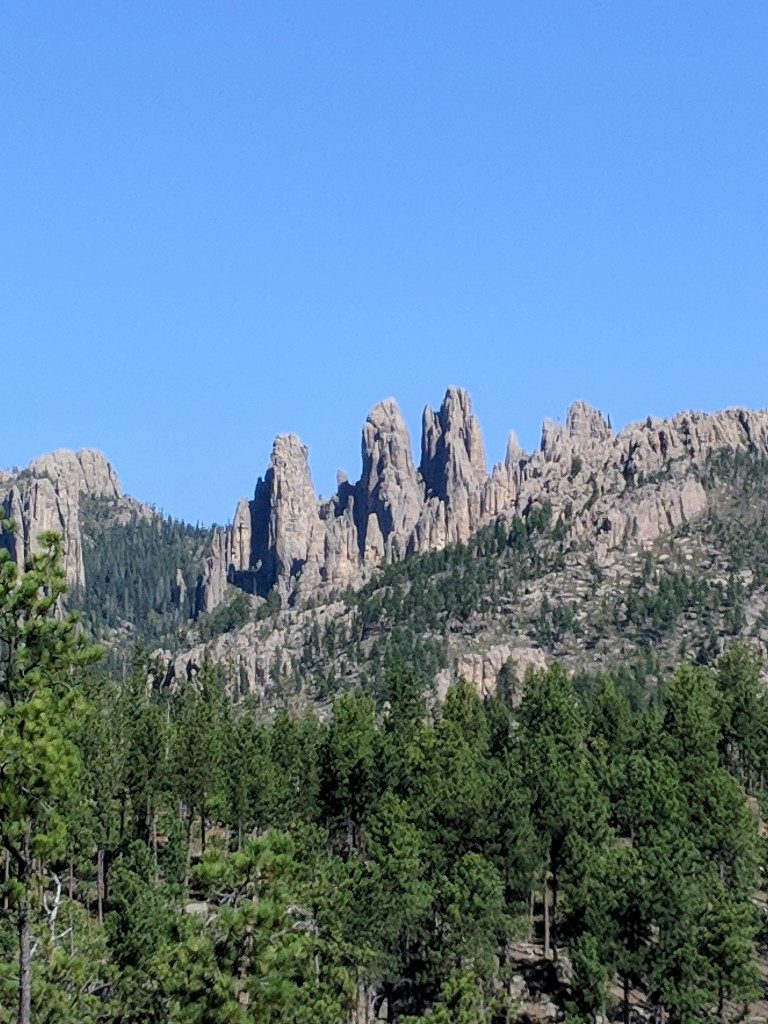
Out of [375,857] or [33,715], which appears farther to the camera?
[375,857]

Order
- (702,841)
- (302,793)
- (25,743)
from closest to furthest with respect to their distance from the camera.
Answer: (25,743) → (702,841) → (302,793)

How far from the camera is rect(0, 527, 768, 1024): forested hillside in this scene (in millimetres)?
32750

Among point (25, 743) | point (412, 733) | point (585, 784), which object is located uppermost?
point (412, 733)

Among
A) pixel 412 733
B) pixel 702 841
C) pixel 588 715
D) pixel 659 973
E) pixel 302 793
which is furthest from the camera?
pixel 588 715

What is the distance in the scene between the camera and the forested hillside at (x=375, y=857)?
107 feet

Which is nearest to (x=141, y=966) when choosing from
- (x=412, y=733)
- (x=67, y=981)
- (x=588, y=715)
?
(x=67, y=981)

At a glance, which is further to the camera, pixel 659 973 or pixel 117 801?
pixel 117 801

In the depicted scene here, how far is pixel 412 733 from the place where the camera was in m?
118

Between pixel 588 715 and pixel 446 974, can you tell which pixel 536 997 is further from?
pixel 588 715

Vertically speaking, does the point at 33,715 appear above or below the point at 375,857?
below

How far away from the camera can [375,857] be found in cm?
8375

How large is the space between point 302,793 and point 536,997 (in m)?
29.0

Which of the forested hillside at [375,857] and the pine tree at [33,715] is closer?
the pine tree at [33,715]

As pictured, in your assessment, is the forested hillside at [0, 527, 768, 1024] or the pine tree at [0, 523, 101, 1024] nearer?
the pine tree at [0, 523, 101, 1024]
